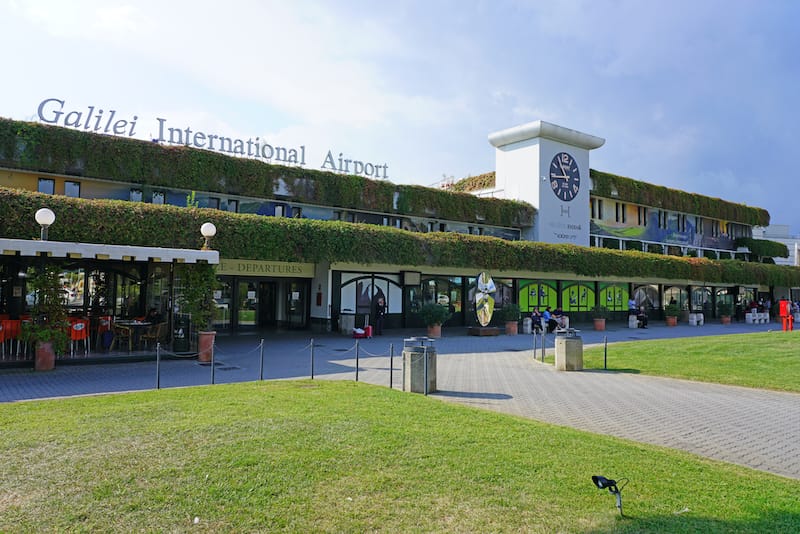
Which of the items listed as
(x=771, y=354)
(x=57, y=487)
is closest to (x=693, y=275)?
(x=771, y=354)

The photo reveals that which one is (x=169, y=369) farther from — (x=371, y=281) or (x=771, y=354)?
(x=771, y=354)

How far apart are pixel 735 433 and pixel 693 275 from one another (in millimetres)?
33819

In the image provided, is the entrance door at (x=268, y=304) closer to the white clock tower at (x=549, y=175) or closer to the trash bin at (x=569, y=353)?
the trash bin at (x=569, y=353)

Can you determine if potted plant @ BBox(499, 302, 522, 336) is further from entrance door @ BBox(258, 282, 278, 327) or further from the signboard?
entrance door @ BBox(258, 282, 278, 327)

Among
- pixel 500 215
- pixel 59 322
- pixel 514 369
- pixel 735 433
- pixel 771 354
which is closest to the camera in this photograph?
pixel 735 433

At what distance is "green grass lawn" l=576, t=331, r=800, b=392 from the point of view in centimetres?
1376

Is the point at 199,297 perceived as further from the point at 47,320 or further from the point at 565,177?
the point at 565,177

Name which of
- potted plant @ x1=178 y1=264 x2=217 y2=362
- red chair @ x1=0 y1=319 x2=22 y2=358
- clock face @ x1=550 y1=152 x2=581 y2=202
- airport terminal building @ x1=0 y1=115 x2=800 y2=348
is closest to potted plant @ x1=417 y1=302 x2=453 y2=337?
airport terminal building @ x1=0 y1=115 x2=800 y2=348

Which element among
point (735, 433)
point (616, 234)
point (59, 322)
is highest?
point (616, 234)

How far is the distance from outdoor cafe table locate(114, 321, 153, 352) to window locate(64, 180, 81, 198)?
8.69m

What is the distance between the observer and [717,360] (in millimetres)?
16438

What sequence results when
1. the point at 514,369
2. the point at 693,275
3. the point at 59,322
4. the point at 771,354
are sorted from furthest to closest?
the point at 693,275 → the point at 771,354 → the point at 514,369 → the point at 59,322

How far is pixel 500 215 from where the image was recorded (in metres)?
34.6

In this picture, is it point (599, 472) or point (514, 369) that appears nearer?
point (599, 472)
